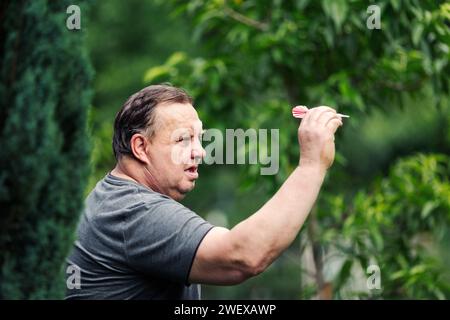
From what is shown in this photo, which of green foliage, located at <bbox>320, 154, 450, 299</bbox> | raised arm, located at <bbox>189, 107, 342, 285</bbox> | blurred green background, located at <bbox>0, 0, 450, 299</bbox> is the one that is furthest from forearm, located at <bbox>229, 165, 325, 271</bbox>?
green foliage, located at <bbox>320, 154, 450, 299</bbox>

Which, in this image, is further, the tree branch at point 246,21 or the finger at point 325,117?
the tree branch at point 246,21

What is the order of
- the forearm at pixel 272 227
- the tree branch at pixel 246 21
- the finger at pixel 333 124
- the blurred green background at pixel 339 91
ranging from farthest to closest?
the tree branch at pixel 246 21
the blurred green background at pixel 339 91
the finger at pixel 333 124
the forearm at pixel 272 227

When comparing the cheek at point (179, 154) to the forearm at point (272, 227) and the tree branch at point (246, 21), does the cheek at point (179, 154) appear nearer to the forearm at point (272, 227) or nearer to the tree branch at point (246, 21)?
the forearm at point (272, 227)

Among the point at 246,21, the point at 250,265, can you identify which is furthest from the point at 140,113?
the point at 246,21

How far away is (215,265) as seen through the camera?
2.69 meters

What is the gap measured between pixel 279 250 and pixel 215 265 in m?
0.20

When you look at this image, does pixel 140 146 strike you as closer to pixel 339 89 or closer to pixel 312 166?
pixel 312 166

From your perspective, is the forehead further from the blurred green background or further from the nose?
the blurred green background

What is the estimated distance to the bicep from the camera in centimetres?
266

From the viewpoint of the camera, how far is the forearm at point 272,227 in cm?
263

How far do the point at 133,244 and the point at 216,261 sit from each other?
31 cm

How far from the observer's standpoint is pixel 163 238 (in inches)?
109

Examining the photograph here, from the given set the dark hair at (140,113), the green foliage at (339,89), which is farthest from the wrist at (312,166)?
the green foliage at (339,89)

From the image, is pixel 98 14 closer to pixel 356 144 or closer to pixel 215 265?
pixel 356 144
